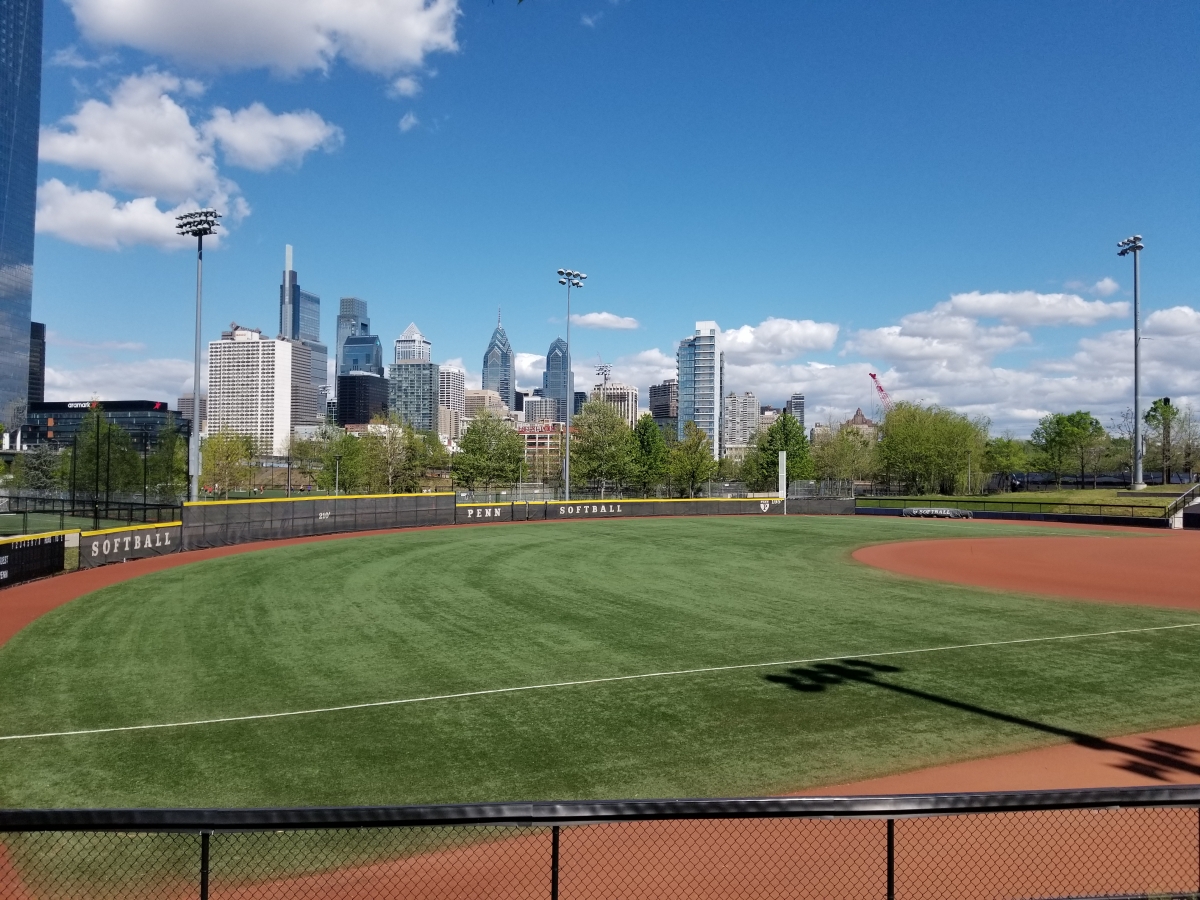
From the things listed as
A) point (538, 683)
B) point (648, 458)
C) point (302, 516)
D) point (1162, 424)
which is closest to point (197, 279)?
point (302, 516)

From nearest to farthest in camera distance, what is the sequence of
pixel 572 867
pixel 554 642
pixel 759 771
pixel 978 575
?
pixel 572 867 → pixel 759 771 → pixel 554 642 → pixel 978 575

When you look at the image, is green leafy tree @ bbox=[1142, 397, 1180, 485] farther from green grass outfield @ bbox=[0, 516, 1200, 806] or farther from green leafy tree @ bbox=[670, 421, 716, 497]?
green grass outfield @ bbox=[0, 516, 1200, 806]

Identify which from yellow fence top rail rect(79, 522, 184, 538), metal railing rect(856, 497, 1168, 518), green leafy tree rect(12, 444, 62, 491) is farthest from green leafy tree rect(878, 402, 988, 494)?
green leafy tree rect(12, 444, 62, 491)

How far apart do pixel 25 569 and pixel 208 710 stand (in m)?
15.9

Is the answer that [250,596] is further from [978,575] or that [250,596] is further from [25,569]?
[978,575]

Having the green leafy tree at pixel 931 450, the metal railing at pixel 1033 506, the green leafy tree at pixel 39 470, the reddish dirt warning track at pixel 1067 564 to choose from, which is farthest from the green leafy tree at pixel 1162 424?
the green leafy tree at pixel 39 470

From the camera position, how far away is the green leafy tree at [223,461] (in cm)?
7706

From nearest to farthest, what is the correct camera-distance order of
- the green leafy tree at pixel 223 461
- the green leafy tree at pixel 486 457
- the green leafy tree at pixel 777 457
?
the green leafy tree at pixel 486 457 < the green leafy tree at pixel 223 461 < the green leafy tree at pixel 777 457

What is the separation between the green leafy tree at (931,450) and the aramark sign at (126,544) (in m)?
84.7

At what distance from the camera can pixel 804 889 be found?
19.9ft

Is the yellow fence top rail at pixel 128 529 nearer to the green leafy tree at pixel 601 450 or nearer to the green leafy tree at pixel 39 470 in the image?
the green leafy tree at pixel 39 470

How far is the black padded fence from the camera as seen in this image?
1226 inches

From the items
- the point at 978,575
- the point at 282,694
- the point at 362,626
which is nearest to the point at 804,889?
the point at 282,694

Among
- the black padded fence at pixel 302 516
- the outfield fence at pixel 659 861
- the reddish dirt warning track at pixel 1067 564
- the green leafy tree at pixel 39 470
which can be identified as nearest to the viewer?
the outfield fence at pixel 659 861
